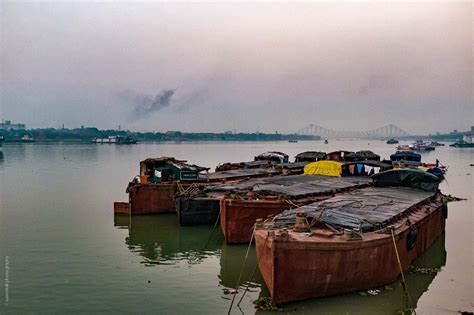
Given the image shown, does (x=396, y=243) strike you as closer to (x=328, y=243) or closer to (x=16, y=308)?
(x=328, y=243)

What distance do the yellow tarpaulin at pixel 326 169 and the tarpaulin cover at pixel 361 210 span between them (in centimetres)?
1044

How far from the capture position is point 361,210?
16766mm

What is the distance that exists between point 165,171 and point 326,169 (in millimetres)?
12562

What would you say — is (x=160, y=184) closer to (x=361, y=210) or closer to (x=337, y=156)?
(x=361, y=210)

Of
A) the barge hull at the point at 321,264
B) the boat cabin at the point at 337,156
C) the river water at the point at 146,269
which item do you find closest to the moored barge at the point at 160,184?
the river water at the point at 146,269

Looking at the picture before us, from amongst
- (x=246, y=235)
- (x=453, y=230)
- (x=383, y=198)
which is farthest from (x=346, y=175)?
(x=246, y=235)

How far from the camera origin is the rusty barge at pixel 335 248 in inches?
507

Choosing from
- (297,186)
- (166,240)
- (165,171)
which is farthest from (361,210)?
(165,171)

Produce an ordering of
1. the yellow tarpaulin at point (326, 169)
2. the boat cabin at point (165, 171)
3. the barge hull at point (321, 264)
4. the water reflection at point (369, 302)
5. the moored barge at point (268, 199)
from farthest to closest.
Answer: the yellow tarpaulin at point (326, 169), the boat cabin at point (165, 171), the moored barge at point (268, 199), the water reflection at point (369, 302), the barge hull at point (321, 264)

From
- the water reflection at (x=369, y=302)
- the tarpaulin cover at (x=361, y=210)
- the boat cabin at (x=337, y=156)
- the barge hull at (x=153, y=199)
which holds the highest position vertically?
the boat cabin at (x=337, y=156)

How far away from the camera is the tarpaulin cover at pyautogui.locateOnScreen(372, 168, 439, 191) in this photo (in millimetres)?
23938

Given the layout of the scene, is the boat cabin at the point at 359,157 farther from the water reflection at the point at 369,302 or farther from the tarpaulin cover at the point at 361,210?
the water reflection at the point at 369,302

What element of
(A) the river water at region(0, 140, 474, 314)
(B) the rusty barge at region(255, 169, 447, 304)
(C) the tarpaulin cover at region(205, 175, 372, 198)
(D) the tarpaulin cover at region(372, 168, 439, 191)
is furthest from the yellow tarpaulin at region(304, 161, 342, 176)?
(B) the rusty barge at region(255, 169, 447, 304)

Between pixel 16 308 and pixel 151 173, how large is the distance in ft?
56.1
